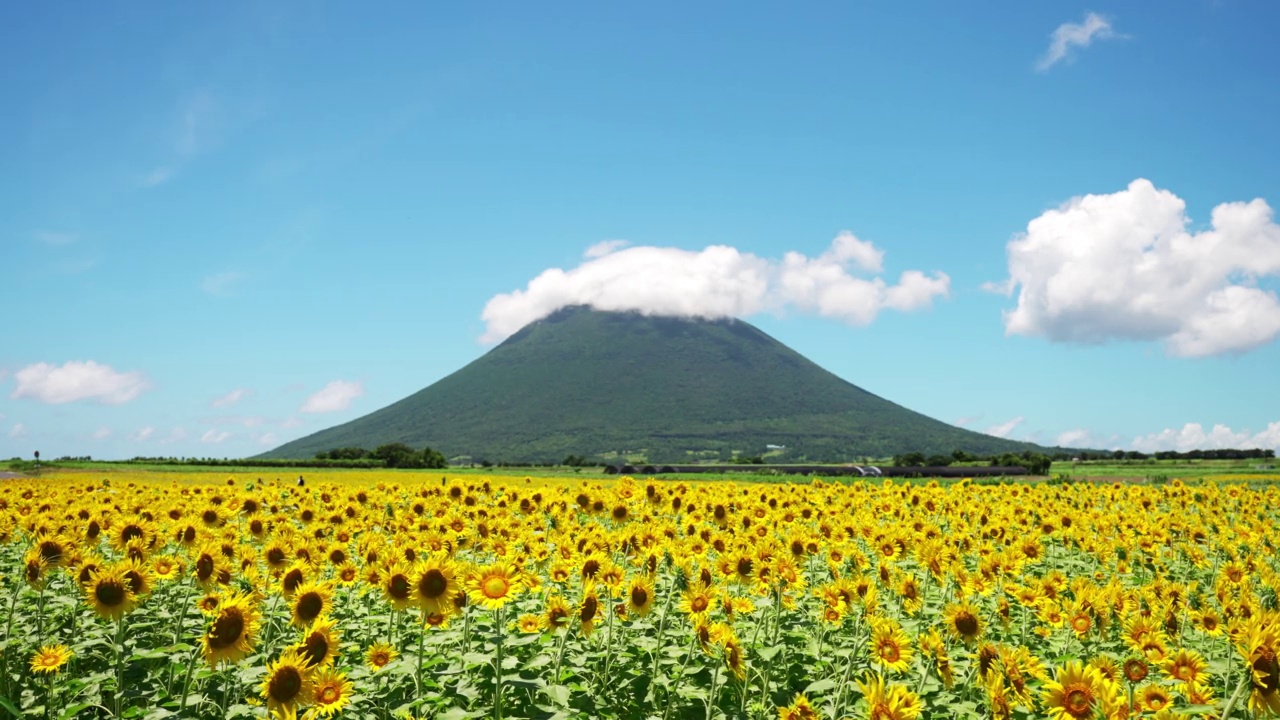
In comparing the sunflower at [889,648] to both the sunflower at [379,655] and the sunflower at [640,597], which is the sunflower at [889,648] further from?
the sunflower at [379,655]

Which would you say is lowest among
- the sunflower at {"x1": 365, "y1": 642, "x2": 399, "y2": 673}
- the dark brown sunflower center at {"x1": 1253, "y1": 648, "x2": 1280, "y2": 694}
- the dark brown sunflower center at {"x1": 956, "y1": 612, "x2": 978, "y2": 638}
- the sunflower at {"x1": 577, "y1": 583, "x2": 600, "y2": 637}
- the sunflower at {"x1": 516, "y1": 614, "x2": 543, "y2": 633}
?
the sunflower at {"x1": 365, "y1": 642, "x2": 399, "y2": 673}

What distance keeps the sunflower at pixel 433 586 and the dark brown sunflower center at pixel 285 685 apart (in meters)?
1.22

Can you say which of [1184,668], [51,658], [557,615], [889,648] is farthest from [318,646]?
[1184,668]

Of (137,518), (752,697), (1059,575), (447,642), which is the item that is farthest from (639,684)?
(137,518)

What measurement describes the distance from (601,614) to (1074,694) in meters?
3.51

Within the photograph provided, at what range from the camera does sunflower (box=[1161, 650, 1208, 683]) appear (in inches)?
209

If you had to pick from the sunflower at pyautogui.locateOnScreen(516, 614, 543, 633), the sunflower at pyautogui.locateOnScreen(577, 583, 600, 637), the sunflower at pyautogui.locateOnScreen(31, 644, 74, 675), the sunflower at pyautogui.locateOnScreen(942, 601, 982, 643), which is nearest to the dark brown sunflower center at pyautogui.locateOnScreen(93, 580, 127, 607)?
the sunflower at pyautogui.locateOnScreen(31, 644, 74, 675)

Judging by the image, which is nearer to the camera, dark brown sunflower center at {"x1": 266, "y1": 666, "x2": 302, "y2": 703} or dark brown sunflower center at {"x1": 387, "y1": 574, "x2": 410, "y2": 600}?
dark brown sunflower center at {"x1": 266, "y1": 666, "x2": 302, "y2": 703}

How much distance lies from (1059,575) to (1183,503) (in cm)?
1028

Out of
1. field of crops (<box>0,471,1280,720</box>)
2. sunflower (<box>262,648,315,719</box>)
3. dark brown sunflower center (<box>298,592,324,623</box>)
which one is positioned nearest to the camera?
sunflower (<box>262,648,315,719</box>)

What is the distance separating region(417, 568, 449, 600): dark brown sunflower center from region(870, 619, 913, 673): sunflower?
3.08 metres

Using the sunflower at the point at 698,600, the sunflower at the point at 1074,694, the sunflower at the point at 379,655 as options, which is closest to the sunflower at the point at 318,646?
the sunflower at the point at 379,655

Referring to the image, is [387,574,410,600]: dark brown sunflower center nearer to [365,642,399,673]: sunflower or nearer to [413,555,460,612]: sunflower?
[413,555,460,612]: sunflower

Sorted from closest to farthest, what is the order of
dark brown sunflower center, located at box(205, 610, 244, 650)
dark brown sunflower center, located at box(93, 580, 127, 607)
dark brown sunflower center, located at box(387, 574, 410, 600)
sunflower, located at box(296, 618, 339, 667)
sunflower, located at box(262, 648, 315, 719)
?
sunflower, located at box(262, 648, 315, 719) → sunflower, located at box(296, 618, 339, 667) → dark brown sunflower center, located at box(205, 610, 244, 650) → dark brown sunflower center, located at box(387, 574, 410, 600) → dark brown sunflower center, located at box(93, 580, 127, 607)
